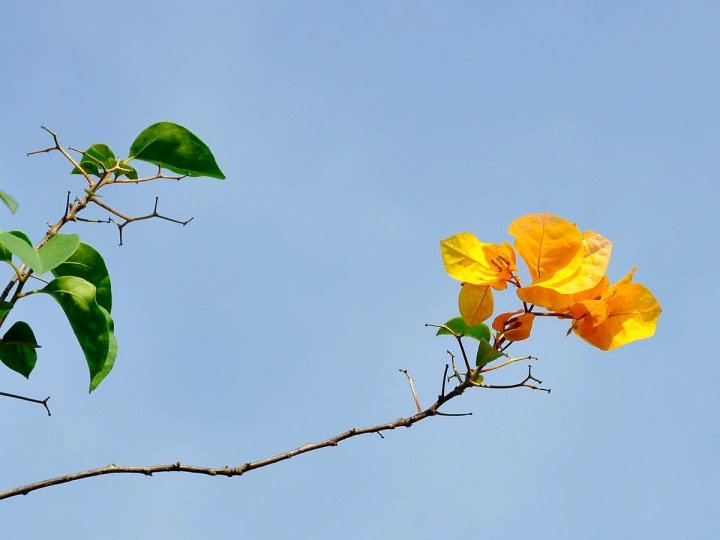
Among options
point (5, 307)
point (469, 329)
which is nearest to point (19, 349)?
point (5, 307)


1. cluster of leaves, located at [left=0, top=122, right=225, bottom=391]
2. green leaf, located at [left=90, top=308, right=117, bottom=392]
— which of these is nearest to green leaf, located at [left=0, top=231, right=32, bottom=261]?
cluster of leaves, located at [left=0, top=122, right=225, bottom=391]

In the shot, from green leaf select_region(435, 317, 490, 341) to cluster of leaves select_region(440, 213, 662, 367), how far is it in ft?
0.11

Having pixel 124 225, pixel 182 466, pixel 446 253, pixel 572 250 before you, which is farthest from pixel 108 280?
pixel 572 250

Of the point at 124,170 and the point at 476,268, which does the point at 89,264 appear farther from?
the point at 476,268

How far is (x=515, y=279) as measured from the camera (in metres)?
0.99

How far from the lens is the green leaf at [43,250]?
85cm

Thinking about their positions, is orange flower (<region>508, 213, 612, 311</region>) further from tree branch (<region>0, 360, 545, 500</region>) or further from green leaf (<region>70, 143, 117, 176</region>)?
green leaf (<region>70, 143, 117, 176</region>)

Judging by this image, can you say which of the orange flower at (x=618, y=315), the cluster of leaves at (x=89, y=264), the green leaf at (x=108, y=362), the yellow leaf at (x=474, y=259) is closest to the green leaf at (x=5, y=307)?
the cluster of leaves at (x=89, y=264)

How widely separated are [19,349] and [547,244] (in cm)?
68

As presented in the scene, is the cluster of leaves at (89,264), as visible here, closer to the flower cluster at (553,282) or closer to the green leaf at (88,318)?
the green leaf at (88,318)

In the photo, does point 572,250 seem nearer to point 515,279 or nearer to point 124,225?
point 515,279

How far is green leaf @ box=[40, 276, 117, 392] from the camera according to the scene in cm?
99

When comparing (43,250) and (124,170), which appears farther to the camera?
(124,170)

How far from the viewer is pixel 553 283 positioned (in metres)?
0.95
